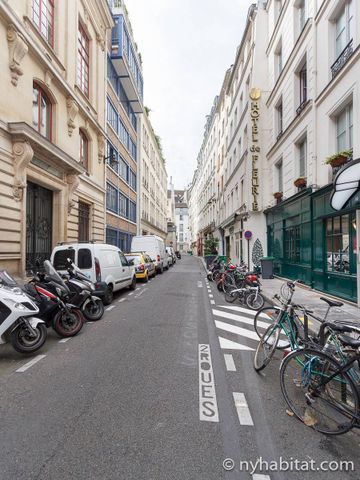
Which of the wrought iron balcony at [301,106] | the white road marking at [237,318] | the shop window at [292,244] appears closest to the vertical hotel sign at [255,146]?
the shop window at [292,244]

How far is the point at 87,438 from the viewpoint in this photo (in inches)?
105

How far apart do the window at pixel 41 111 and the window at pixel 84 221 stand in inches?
189

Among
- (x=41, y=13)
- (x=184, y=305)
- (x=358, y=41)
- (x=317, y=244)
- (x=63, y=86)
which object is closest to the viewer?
(x=358, y=41)

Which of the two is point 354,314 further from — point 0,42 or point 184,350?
point 0,42

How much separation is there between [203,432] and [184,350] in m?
2.25

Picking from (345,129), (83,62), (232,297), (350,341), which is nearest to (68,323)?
(350,341)

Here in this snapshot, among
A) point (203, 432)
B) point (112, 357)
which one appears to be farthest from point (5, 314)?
point (203, 432)

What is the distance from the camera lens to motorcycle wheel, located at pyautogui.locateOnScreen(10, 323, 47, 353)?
466 centimetres

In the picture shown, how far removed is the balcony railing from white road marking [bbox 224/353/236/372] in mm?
9135

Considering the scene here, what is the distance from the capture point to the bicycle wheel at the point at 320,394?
9.18 ft

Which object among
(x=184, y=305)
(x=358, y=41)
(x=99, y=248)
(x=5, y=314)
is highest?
(x=358, y=41)

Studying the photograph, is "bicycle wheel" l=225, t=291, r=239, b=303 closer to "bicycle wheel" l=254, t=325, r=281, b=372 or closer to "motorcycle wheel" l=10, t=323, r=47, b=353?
"bicycle wheel" l=254, t=325, r=281, b=372

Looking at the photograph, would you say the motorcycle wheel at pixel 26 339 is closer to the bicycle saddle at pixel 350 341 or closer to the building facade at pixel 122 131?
the bicycle saddle at pixel 350 341

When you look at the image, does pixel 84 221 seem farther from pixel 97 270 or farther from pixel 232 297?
pixel 232 297
